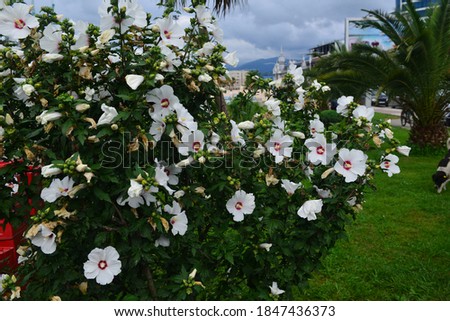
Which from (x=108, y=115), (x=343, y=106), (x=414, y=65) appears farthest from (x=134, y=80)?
(x=414, y=65)

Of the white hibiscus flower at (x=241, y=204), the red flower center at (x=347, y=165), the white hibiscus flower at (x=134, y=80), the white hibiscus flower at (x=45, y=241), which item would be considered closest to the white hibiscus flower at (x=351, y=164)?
the red flower center at (x=347, y=165)

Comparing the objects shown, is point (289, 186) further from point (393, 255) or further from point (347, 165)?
point (393, 255)

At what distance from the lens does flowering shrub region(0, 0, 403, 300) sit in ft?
5.61

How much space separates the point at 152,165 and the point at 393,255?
3030mm

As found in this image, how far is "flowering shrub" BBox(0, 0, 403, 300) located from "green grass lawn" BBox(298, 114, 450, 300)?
0.51m

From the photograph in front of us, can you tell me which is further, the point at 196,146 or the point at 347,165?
the point at 347,165

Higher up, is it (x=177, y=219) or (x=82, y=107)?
(x=82, y=107)

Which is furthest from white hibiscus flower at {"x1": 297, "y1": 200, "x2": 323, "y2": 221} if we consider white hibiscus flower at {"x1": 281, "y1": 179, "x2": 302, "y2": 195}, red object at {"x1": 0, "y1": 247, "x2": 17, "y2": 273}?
red object at {"x1": 0, "y1": 247, "x2": 17, "y2": 273}

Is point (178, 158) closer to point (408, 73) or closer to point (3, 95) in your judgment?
point (3, 95)

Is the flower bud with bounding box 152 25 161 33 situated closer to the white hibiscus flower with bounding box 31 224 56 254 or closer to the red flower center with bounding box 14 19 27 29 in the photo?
the red flower center with bounding box 14 19 27 29

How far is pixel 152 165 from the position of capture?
1.89 metres

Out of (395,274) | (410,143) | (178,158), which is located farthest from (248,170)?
(410,143)

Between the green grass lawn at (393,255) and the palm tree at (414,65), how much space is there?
3585 mm
